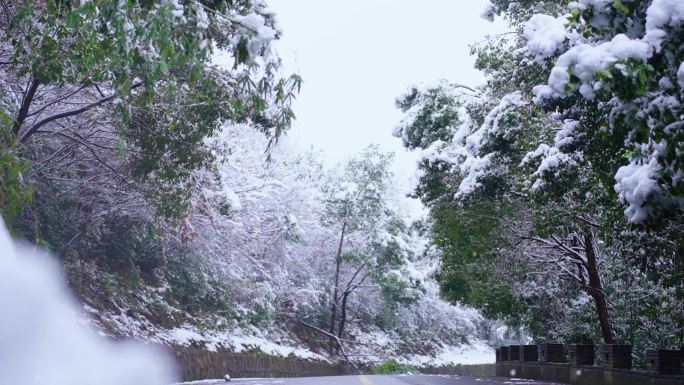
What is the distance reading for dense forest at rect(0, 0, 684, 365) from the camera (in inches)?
355

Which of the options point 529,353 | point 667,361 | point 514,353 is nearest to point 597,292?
point 529,353

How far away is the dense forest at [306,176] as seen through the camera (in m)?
9.01

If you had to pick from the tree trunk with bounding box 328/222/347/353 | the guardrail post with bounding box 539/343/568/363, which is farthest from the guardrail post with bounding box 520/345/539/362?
the tree trunk with bounding box 328/222/347/353

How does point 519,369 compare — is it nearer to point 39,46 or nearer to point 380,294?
point 39,46

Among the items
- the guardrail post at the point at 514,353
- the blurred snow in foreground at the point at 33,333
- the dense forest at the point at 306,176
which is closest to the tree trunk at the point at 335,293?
the dense forest at the point at 306,176

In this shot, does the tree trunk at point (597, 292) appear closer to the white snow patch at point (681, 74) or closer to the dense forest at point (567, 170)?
the dense forest at point (567, 170)

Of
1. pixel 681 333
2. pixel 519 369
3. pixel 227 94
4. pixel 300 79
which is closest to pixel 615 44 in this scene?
pixel 300 79

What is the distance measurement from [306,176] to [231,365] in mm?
20074

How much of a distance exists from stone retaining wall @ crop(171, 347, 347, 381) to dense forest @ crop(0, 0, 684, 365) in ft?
3.95

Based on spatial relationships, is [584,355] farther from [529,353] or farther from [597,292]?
[529,353]

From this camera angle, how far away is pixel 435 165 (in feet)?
67.7

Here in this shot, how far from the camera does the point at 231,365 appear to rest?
2558cm

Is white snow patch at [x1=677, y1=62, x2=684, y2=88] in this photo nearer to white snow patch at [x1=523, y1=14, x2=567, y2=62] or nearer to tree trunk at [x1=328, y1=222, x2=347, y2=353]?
white snow patch at [x1=523, y1=14, x2=567, y2=62]

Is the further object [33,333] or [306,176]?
[306,176]
